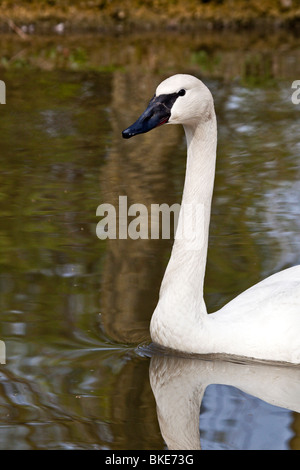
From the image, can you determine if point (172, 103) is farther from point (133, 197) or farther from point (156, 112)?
point (133, 197)

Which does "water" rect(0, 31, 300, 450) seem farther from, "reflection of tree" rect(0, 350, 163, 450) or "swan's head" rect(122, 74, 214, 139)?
"swan's head" rect(122, 74, 214, 139)

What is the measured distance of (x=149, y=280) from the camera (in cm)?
584

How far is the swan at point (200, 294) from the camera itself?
4340 millimetres

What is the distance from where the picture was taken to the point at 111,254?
6316 mm

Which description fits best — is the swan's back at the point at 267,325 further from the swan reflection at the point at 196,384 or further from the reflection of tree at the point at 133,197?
the reflection of tree at the point at 133,197

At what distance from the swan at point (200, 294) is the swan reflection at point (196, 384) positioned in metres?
0.06

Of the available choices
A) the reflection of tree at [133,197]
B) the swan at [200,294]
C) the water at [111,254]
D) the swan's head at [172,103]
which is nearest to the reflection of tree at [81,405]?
the water at [111,254]

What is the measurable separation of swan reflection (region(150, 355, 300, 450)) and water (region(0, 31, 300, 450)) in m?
0.02

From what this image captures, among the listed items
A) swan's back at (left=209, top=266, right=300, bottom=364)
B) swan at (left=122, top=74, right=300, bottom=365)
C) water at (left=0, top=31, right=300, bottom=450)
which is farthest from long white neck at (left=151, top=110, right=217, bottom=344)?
water at (left=0, top=31, right=300, bottom=450)

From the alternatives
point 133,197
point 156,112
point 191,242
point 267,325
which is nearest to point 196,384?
point 267,325

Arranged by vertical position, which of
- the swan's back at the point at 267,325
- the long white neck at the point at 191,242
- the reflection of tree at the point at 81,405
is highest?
the long white neck at the point at 191,242

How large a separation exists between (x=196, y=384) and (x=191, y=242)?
0.71m

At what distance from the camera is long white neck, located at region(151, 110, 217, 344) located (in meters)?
4.52
